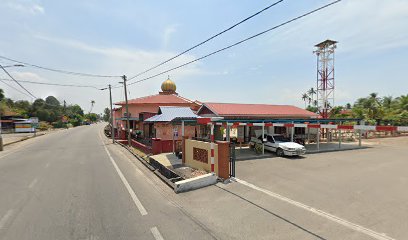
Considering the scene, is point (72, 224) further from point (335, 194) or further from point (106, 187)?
point (335, 194)

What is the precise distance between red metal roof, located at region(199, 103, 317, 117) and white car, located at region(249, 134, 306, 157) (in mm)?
4178

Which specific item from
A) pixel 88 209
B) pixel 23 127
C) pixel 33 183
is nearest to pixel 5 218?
pixel 88 209

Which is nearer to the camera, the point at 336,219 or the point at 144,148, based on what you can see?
the point at 336,219

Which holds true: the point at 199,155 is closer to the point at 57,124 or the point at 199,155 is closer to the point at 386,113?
the point at 386,113

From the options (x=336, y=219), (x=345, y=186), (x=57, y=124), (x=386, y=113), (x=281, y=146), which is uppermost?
(x=386, y=113)

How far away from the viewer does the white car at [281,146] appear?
15234mm

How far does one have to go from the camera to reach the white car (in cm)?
1523

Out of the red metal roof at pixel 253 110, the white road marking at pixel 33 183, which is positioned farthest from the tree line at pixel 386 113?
the white road marking at pixel 33 183

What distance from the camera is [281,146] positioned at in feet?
51.6

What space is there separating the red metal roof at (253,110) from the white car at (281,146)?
4.18 meters

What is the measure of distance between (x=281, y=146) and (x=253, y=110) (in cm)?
807

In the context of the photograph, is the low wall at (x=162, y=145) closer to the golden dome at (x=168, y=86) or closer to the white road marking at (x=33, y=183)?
the white road marking at (x=33, y=183)

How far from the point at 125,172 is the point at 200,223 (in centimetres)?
718

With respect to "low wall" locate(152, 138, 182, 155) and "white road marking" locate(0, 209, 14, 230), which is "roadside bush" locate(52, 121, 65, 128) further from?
"white road marking" locate(0, 209, 14, 230)
